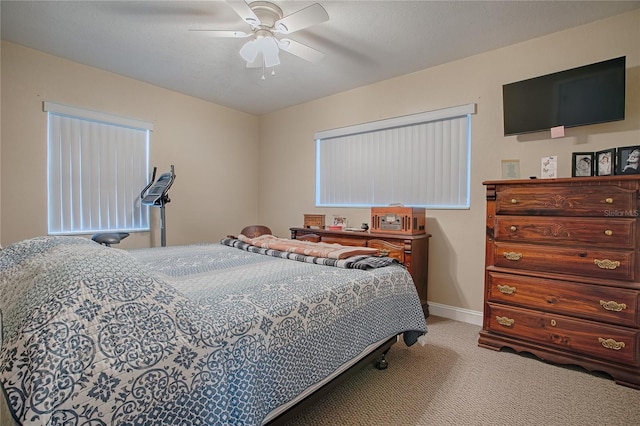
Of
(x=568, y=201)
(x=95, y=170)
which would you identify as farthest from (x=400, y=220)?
(x=95, y=170)

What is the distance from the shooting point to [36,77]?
9.32 feet

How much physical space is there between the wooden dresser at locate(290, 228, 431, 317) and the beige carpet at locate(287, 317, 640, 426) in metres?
0.84

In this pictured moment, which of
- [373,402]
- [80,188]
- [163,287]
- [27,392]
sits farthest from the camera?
[80,188]

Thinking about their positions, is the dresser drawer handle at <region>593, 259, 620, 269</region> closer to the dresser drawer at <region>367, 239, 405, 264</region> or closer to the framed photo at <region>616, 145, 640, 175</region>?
the framed photo at <region>616, 145, 640, 175</region>

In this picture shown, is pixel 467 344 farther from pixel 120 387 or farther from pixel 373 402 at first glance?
pixel 120 387

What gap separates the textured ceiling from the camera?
7.17ft

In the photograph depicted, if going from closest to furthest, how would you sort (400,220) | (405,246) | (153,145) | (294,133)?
(405,246) → (400,220) → (153,145) → (294,133)

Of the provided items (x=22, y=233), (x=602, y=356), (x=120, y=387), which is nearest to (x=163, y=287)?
(x=120, y=387)

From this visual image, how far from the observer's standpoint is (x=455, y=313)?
3027 mm

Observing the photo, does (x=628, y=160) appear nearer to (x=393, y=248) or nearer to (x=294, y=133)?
(x=393, y=248)

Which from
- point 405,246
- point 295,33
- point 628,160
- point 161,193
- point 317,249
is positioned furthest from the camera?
point 161,193

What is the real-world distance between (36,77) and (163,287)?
10.8ft

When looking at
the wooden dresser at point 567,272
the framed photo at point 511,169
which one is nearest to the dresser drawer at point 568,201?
the wooden dresser at point 567,272

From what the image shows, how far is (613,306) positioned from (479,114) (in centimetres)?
188
